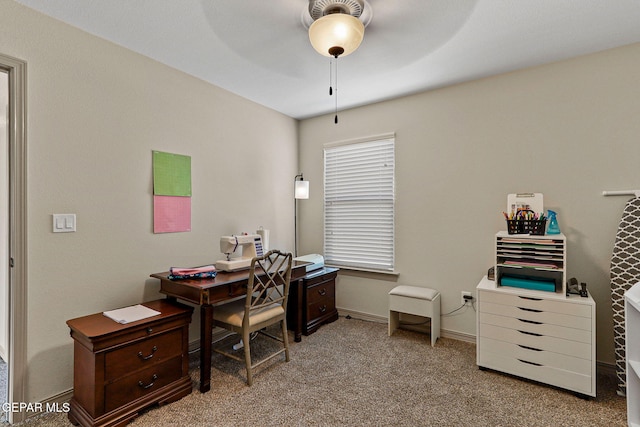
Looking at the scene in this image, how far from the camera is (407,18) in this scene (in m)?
1.94

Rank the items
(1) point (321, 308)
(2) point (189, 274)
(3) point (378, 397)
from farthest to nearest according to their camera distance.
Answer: (1) point (321, 308) → (2) point (189, 274) → (3) point (378, 397)

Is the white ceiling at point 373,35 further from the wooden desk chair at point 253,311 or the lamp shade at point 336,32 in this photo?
the wooden desk chair at point 253,311

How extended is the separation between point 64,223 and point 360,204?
2.73 metres

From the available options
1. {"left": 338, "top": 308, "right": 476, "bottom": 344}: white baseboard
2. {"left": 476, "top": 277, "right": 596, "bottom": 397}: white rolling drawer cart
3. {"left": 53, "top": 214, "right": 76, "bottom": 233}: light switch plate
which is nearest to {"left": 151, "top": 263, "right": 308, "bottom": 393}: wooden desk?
{"left": 53, "top": 214, "right": 76, "bottom": 233}: light switch plate

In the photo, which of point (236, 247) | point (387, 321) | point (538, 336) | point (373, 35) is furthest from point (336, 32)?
point (387, 321)

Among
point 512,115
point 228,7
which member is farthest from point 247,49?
point 512,115

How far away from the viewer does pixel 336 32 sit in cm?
180

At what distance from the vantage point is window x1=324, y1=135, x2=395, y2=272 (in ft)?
11.2

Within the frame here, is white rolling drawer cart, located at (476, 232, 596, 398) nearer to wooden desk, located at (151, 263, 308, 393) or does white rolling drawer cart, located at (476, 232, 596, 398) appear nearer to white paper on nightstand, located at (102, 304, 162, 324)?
wooden desk, located at (151, 263, 308, 393)

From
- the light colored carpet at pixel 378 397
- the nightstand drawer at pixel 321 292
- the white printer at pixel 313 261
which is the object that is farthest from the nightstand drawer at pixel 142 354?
the white printer at pixel 313 261

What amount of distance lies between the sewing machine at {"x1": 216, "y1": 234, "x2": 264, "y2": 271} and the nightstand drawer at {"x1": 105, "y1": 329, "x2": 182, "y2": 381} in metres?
0.63

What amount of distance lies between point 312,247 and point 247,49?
2446 millimetres

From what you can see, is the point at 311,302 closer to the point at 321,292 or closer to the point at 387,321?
the point at 321,292

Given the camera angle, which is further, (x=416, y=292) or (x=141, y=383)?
(x=416, y=292)
